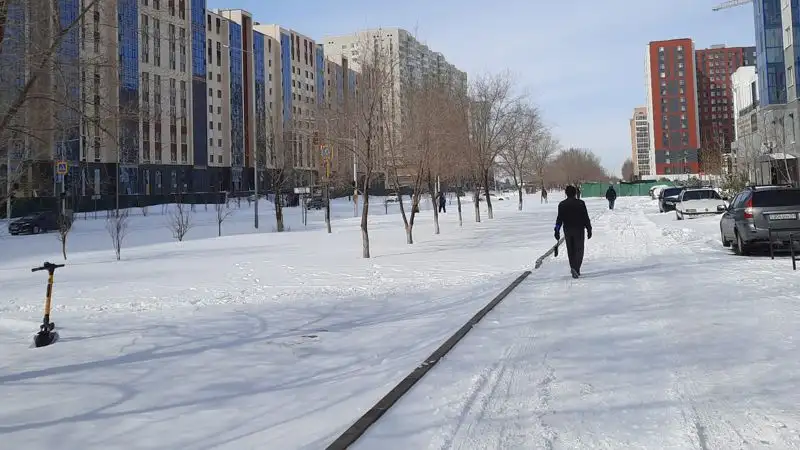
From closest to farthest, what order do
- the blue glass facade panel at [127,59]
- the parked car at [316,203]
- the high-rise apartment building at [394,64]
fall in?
the blue glass facade panel at [127,59] < the high-rise apartment building at [394,64] < the parked car at [316,203]

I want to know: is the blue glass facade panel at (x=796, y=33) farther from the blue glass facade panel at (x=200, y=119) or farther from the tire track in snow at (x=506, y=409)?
the blue glass facade panel at (x=200, y=119)

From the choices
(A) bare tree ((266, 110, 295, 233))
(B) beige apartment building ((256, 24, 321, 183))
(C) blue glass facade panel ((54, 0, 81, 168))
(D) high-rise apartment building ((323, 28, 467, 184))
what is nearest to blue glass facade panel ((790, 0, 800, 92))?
(D) high-rise apartment building ((323, 28, 467, 184))

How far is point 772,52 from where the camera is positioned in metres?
56.8

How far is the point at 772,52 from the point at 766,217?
49.5 meters

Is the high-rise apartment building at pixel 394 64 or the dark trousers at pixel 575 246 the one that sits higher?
the high-rise apartment building at pixel 394 64

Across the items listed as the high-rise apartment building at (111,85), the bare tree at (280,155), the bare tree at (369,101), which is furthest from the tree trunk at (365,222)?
the bare tree at (280,155)

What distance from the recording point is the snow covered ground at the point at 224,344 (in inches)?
199

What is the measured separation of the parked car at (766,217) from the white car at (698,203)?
1708 centimetres

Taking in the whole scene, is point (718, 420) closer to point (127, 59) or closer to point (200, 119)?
point (127, 59)

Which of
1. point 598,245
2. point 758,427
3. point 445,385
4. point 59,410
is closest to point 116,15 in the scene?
point 59,410

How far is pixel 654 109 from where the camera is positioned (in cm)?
15375

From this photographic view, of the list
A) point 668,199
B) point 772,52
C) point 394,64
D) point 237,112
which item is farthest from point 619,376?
point 237,112

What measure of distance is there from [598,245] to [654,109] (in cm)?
14614

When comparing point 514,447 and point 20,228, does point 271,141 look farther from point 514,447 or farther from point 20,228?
point 514,447
